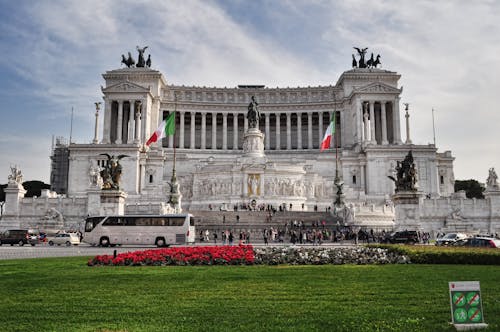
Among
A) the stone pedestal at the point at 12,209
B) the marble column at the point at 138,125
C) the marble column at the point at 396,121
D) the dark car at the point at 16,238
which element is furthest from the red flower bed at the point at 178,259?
the marble column at the point at 396,121

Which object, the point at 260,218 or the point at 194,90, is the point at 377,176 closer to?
the point at 260,218

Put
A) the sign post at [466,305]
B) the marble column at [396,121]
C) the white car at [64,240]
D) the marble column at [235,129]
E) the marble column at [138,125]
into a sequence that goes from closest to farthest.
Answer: the sign post at [466,305] < the white car at [64,240] < the marble column at [138,125] < the marble column at [396,121] < the marble column at [235,129]

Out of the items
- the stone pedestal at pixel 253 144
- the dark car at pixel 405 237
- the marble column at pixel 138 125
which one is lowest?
the dark car at pixel 405 237

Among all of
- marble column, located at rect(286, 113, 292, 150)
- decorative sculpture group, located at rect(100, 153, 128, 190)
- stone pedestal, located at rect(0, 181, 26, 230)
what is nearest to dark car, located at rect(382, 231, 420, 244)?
decorative sculpture group, located at rect(100, 153, 128, 190)

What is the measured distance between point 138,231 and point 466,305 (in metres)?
31.1

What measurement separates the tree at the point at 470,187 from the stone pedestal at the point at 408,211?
2650 inches

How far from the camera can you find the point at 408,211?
4088cm

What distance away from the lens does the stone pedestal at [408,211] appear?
40.7 meters

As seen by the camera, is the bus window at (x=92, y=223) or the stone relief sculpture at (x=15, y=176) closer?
Answer: the bus window at (x=92, y=223)

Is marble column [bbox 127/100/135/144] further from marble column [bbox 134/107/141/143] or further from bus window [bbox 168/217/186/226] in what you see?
bus window [bbox 168/217/186/226]

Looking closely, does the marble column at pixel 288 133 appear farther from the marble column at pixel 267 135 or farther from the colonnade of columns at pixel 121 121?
the colonnade of columns at pixel 121 121

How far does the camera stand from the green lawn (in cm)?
873

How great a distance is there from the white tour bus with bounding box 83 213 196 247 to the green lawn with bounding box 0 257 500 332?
19.0 m

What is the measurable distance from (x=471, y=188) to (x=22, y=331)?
109m
